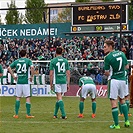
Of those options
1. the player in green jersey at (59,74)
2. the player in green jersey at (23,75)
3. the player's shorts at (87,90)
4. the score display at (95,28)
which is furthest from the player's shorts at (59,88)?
the score display at (95,28)

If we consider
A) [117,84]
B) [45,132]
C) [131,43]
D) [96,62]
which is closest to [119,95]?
[117,84]

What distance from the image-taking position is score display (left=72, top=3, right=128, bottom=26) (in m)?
29.1

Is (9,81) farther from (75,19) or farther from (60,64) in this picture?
(60,64)

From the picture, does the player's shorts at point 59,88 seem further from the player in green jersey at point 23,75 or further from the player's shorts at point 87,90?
the player in green jersey at point 23,75

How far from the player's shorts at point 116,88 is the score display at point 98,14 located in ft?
56.2

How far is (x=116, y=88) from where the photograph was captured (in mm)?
11953

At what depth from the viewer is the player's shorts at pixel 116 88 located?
39.1 ft

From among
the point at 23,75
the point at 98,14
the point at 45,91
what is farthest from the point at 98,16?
the point at 23,75

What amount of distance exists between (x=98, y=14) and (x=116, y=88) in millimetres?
18060

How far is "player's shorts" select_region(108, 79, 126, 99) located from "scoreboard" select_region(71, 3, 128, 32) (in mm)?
16874

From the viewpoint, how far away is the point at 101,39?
124 ft

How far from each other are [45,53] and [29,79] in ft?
70.4

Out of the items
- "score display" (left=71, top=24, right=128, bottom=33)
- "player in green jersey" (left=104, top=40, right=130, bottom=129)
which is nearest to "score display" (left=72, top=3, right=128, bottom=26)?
"score display" (left=71, top=24, right=128, bottom=33)

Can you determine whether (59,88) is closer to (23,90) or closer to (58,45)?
(23,90)
